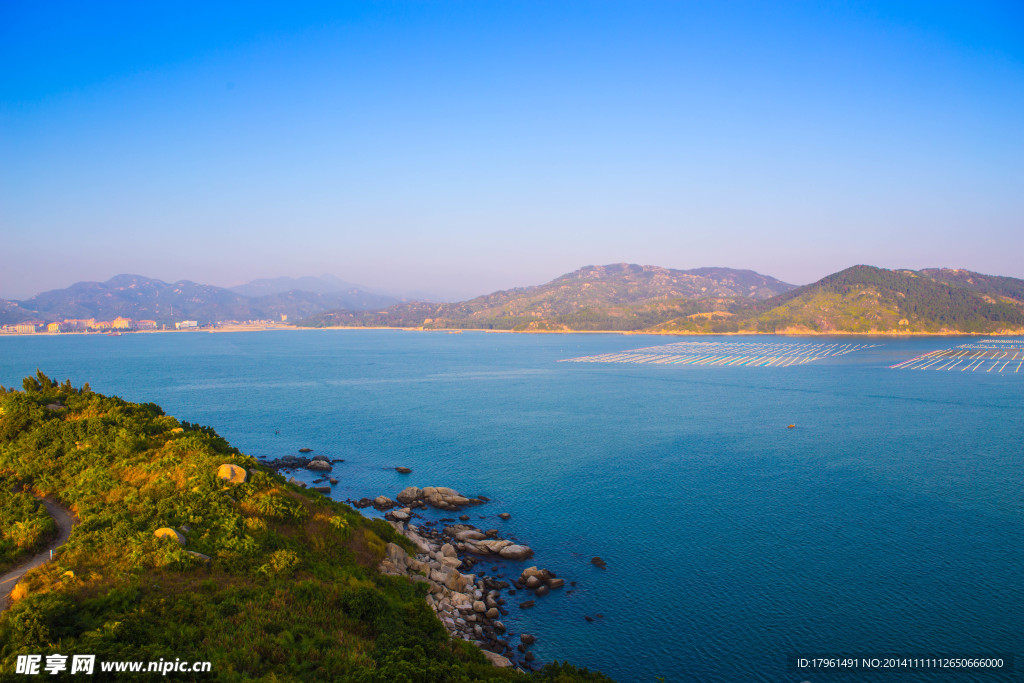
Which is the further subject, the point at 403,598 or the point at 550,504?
the point at 550,504

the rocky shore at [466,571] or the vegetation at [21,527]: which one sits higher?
the vegetation at [21,527]

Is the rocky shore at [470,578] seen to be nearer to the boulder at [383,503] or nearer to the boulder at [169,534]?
the boulder at [383,503]

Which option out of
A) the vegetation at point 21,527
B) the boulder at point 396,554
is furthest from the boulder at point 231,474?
the boulder at point 396,554

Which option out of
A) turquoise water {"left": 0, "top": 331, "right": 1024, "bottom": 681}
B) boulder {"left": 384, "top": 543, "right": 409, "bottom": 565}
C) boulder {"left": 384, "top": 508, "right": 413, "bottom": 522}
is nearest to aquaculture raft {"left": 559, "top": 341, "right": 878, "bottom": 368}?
turquoise water {"left": 0, "top": 331, "right": 1024, "bottom": 681}

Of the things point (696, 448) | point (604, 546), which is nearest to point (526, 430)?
point (696, 448)

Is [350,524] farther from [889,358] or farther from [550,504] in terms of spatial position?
[889,358]

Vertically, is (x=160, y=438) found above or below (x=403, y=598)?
above

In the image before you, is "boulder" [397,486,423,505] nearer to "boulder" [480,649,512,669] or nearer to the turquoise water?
the turquoise water

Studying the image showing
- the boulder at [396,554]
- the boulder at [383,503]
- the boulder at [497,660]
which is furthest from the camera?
the boulder at [383,503]
